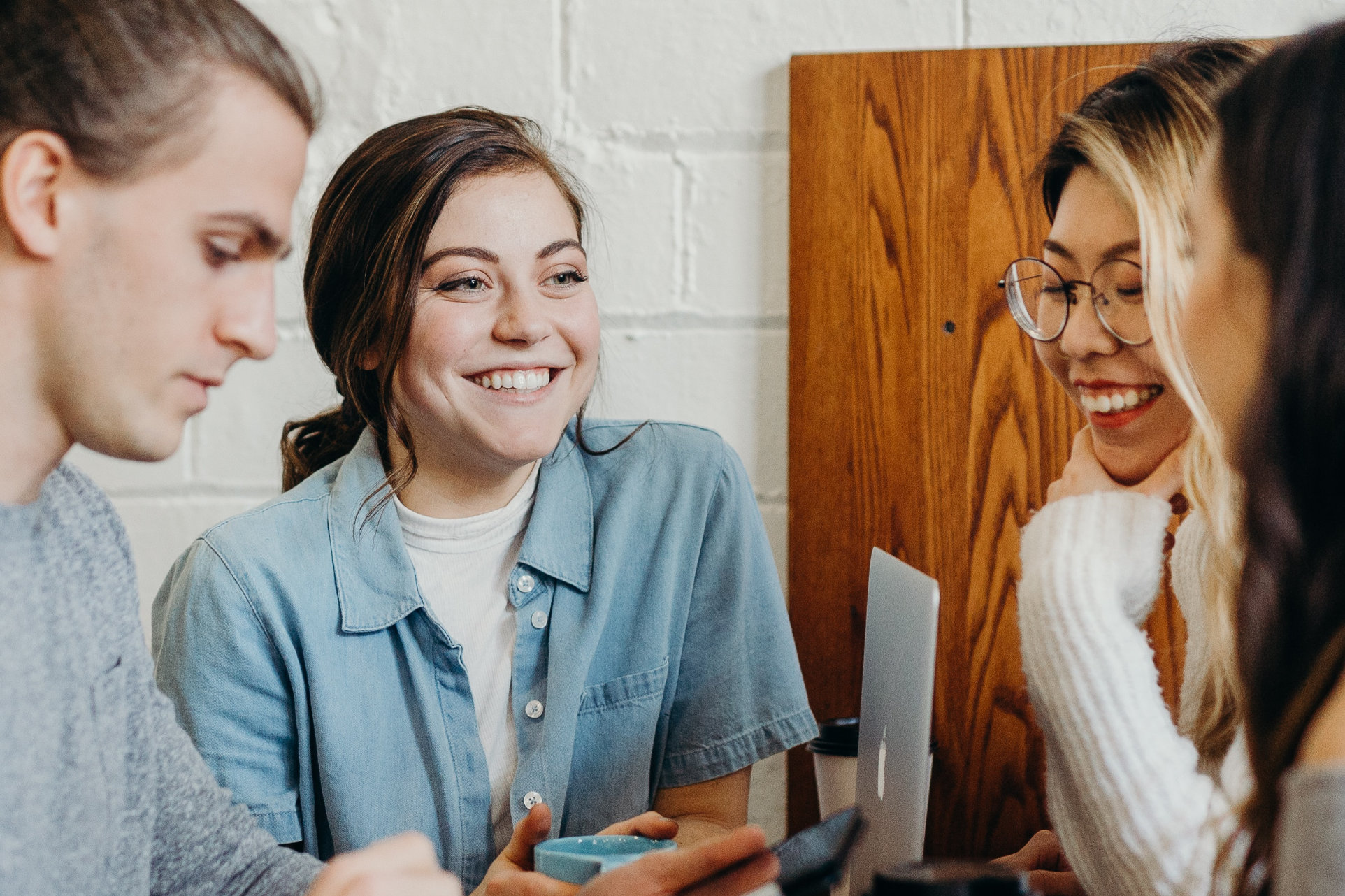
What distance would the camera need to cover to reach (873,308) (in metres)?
1.38

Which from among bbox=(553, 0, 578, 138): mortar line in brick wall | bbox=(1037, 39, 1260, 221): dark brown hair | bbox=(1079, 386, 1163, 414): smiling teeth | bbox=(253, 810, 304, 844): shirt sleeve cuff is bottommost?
bbox=(253, 810, 304, 844): shirt sleeve cuff

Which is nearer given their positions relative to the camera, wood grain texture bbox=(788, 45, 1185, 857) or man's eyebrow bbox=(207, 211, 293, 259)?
man's eyebrow bbox=(207, 211, 293, 259)

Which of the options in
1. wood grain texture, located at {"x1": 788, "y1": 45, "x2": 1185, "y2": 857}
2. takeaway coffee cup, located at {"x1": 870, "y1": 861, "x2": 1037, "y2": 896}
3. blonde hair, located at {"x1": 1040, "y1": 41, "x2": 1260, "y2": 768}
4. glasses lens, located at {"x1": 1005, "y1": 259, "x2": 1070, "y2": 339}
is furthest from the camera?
wood grain texture, located at {"x1": 788, "y1": 45, "x2": 1185, "y2": 857}

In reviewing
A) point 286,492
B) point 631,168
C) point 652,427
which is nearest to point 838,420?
point 652,427

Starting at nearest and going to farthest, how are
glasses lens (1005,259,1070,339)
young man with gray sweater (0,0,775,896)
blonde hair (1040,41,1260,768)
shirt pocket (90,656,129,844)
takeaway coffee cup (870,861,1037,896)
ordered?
1. takeaway coffee cup (870,861,1037,896)
2. young man with gray sweater (0,0,775,896)
3. shirt pocket (90,656,129,844)
4. blonde hair (1040,41,1260,768)
5. glasses lens (1005,259,1070,339)

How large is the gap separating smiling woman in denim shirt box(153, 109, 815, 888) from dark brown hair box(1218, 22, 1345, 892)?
2.20 ft

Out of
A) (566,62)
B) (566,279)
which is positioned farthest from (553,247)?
(566,62)

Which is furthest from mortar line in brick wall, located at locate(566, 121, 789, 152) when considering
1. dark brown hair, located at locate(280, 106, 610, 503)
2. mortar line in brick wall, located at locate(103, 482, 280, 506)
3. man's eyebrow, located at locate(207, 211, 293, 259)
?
man's eyebrow, located at locate(207, 211, 293, 259)

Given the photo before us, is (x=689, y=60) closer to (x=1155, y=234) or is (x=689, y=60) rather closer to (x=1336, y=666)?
(x=1155, y=234)

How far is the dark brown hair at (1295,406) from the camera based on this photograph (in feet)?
1.78

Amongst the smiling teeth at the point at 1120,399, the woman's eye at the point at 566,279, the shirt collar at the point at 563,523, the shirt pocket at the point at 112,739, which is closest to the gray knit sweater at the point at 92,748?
the shirt pocket at the point at 112,739

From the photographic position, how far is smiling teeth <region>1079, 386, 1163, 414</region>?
3.36 ft

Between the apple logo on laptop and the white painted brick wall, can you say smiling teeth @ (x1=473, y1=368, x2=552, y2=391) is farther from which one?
the apple logo on laptop

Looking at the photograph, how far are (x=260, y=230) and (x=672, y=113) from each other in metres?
0.81
